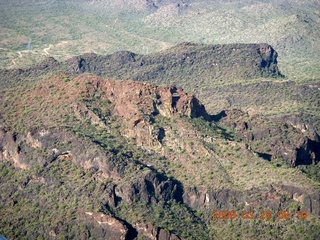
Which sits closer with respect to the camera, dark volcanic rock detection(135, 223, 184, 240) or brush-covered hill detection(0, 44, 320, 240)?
dark volcanic rock detection(135, 223, 184, 240)

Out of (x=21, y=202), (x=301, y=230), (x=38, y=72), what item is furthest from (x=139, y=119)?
(x=38, y=72)
